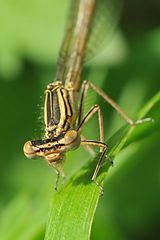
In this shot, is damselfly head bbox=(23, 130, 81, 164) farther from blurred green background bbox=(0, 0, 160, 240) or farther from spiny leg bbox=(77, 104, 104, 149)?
blurred green background bbox=(0, 0, 160, 240)

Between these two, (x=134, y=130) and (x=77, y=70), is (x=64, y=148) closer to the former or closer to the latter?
(x=134, y=130)

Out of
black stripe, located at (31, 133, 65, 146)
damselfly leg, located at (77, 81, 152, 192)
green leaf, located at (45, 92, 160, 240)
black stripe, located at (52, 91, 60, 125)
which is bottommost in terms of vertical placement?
green leaf, located at (45, 92, 160, 240)

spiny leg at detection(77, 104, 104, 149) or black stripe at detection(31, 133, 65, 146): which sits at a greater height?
black stripe at detection(31, 133, 65, 146)

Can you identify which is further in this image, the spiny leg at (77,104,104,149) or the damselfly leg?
the spiny leg at (77,104,104,149)

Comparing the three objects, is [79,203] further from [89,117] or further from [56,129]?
[89,117]

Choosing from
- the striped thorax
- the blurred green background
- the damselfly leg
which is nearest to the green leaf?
the damselfly leg

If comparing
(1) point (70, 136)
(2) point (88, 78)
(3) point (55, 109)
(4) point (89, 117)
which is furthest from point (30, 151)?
(2) point (88, 78)
